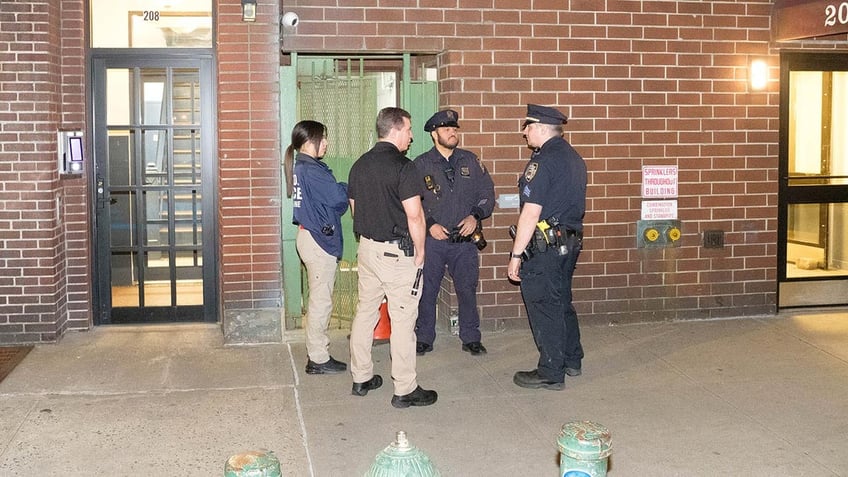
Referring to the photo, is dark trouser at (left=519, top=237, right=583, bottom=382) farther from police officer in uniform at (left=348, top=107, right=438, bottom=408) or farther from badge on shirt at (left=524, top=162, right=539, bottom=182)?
police officer in uniform at (left=348, top=107, right=438, bottom=408)

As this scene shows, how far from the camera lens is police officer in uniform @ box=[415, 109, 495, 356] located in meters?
8.24

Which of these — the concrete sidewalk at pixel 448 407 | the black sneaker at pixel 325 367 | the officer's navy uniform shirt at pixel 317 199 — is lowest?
the concrete sidewalk at pixel 448 407

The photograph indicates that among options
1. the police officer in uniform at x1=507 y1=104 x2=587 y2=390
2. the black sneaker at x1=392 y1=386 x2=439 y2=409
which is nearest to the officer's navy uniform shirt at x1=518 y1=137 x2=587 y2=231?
the police officer in uniform at x1=507 y1=104 x2=587 y2=390

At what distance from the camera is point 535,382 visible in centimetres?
736

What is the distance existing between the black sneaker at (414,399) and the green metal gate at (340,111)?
244 centimetres

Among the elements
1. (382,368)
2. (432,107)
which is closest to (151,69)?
(432,107)

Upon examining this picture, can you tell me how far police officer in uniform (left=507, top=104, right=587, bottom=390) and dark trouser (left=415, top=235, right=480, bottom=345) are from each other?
3.38ft

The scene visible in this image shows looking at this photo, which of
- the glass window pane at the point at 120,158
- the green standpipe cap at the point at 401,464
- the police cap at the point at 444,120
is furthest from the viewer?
the glass window pane at the point at 120,158

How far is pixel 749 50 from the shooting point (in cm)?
957

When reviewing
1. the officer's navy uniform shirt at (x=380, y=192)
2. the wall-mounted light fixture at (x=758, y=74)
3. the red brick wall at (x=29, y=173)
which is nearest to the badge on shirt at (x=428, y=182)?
the officer's navy uniform shirt at (x=380, y=192)

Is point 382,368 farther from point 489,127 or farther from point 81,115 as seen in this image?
point 81,115

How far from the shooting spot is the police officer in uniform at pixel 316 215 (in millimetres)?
7496

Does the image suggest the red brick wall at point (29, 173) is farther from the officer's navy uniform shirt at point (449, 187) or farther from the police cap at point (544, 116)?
the police cap at point (544, 116)

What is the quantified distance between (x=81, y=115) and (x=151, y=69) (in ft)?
2.43
